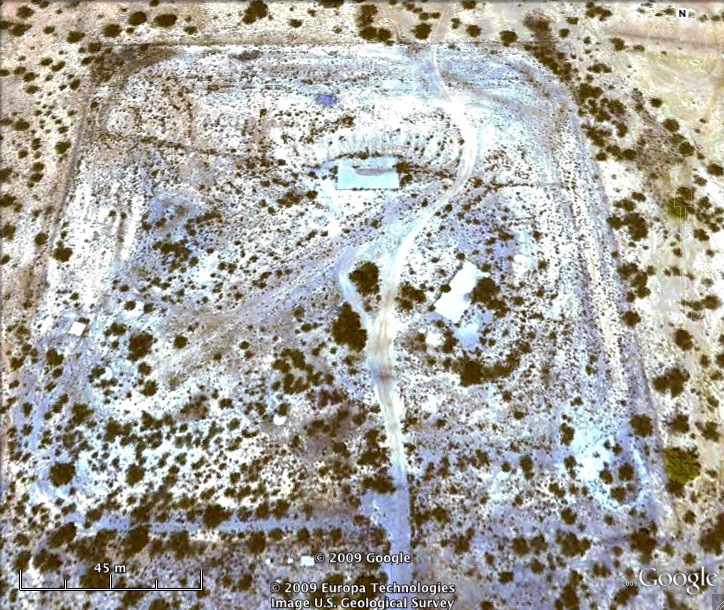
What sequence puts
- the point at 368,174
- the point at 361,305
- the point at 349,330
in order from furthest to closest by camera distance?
the point at 368,174, the point at 361,305, the point at 349,330

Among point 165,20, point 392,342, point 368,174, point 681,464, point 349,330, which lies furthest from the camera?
point 165,20

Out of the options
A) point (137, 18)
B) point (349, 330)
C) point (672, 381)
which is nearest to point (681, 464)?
point (672, 381)

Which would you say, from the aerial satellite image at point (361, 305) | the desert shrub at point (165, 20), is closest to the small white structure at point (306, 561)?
the aerial satellite image at point (361, 305)

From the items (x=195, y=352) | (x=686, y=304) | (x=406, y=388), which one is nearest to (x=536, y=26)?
(x=686, y=304)

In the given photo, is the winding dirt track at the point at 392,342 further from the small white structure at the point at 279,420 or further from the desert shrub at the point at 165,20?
the desert shrub at the point at 165,20

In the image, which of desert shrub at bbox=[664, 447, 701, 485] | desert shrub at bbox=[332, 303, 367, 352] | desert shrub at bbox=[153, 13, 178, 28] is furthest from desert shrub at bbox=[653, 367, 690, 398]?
desert shrub at bbox=[153, 13, 178, 28]

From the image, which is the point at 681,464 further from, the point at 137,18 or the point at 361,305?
the point at 137,18

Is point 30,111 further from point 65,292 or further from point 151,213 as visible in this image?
point 65,292

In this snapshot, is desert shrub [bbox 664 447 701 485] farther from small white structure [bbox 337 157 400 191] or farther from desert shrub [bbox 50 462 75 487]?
desert shrub [bbox 50 462 75 487]
